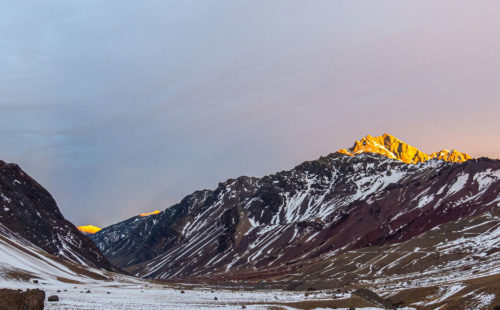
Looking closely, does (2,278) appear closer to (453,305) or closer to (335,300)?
(335,300)

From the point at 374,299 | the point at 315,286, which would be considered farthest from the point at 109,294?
the point at 315,286

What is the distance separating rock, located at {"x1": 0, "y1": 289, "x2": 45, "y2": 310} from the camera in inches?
1138

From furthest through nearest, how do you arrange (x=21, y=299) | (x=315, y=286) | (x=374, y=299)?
1. (x=315, y=286)
2. (x=374, y=299)
3. (x=21, y=299)

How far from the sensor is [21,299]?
101 feet

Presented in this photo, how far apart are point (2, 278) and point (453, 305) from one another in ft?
213

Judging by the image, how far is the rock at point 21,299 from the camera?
2891cm

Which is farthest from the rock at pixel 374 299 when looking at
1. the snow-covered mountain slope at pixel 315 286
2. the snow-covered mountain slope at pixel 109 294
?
the snow-covered mountain slope at pixel 109 294

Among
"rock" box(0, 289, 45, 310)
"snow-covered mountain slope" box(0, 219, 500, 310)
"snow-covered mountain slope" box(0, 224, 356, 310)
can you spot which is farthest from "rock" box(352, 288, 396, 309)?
"rock" box(0, 289, 45, 310)

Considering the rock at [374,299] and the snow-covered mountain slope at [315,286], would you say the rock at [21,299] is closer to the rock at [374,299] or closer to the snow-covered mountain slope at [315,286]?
the snow-covered mountain slope at [315,286]

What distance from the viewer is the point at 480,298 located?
4894cm

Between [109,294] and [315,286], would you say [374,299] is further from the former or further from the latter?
[315,286]

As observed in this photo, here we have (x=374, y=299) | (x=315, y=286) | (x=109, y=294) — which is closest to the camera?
(x=109, y=294)

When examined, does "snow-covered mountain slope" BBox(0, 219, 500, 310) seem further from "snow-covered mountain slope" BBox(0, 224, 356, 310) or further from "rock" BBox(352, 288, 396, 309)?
"rock" BBox(352, 288, 396, 309)

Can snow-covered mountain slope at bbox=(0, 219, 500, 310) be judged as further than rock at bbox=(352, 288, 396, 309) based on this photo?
No
